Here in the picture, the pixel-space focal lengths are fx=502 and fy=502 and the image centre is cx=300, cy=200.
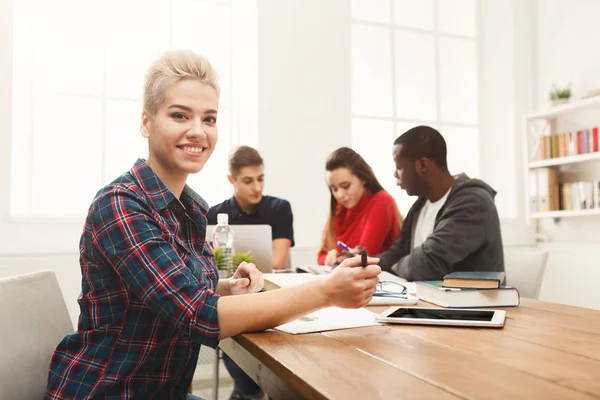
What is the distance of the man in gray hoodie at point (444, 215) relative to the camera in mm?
1798

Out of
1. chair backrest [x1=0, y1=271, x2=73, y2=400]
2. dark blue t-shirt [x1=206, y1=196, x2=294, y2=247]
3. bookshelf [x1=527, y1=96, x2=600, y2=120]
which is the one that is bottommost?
chair backrest [x1=0, y1=271, x2=73, y2=400]

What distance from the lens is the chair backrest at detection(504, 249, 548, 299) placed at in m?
1.92

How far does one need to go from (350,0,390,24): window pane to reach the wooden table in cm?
348

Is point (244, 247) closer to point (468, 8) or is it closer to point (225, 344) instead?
point (225, 344)

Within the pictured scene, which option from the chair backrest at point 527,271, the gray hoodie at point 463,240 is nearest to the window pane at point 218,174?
the gray hoodie at point 463,240

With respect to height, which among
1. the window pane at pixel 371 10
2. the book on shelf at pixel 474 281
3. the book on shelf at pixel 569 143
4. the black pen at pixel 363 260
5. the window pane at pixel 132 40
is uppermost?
the window pane at pixel 371 10

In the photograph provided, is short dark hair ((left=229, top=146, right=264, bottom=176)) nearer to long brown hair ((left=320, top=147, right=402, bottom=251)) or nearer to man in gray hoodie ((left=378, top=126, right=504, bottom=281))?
long brown hair ((left=320, top=147, right=402, bottom=251))

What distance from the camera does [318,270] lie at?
2.03 metres

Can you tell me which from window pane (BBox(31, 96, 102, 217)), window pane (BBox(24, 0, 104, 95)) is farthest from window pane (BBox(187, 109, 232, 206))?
window pane (BBox(24, 0, 104, 95))

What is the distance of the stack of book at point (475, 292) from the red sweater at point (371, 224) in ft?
4.28

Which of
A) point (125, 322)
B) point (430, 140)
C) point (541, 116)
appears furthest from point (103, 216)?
point (541, 116)

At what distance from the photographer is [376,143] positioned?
13.5ft

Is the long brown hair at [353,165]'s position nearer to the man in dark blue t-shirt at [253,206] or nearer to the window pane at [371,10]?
the man in dark blue t-shirt at [253,206]

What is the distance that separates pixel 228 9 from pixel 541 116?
2.56 m
